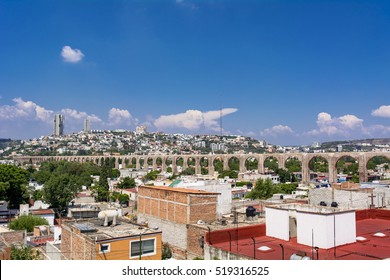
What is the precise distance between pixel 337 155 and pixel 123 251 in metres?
28.3

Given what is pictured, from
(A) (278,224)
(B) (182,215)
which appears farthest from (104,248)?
(B) (182,215)

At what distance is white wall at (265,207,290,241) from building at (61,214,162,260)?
186cm

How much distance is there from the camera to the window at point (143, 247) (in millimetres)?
5511

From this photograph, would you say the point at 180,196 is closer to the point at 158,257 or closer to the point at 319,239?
the point at 158,257

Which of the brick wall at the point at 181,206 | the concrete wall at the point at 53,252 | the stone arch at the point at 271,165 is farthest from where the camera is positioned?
the stone arch at the point at 271,165

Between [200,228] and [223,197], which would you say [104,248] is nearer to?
[200,228]

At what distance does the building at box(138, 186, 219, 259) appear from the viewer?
7.90 meters

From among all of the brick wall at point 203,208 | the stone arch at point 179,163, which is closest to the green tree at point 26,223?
the brick wall at point 203,208

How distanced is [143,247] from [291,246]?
7.31 ft

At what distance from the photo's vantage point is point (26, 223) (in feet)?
36.7

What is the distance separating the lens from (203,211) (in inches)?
337

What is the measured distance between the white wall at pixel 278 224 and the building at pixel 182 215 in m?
1.65

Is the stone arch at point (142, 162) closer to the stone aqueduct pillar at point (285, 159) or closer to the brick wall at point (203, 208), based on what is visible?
the stone aqueduct pillar at point (285, 159)

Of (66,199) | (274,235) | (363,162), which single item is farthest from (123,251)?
(363,162)
